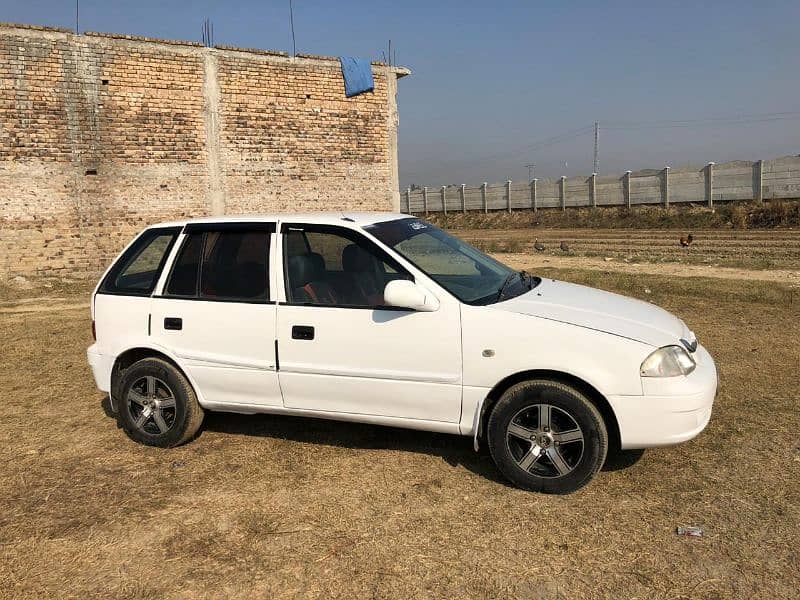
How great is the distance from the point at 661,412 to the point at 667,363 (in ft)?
0.93

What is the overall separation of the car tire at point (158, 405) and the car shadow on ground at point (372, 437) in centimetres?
42

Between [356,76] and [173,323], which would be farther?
[356,76]

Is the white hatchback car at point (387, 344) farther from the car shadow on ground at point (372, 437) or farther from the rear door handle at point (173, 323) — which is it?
the car shadow on ground at point (372, 437)

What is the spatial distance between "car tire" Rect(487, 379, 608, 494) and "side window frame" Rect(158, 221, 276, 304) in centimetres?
179

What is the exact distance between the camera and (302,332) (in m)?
4.37

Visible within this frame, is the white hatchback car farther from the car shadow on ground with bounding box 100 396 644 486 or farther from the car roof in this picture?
the car shadow on ground with bounding box 100 396 644 486

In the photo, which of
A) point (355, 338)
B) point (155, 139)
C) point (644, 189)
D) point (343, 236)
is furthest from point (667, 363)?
point (644, 189)

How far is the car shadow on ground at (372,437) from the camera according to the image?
437 cm

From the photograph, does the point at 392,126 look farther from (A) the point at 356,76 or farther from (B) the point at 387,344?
(B) the point at 387,344

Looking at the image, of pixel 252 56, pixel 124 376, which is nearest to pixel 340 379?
pixel 124 376

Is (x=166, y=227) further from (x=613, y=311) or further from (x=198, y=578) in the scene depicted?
(x=613, y=311)

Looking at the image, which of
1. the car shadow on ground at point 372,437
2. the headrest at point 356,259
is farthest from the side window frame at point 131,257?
the headrest at point 356,259

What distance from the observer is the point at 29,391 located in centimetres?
653

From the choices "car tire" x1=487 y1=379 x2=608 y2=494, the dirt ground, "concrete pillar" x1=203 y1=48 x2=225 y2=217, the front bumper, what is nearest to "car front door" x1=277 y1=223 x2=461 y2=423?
"car tire" x1=487 y1=379 x2=608 y2=494
